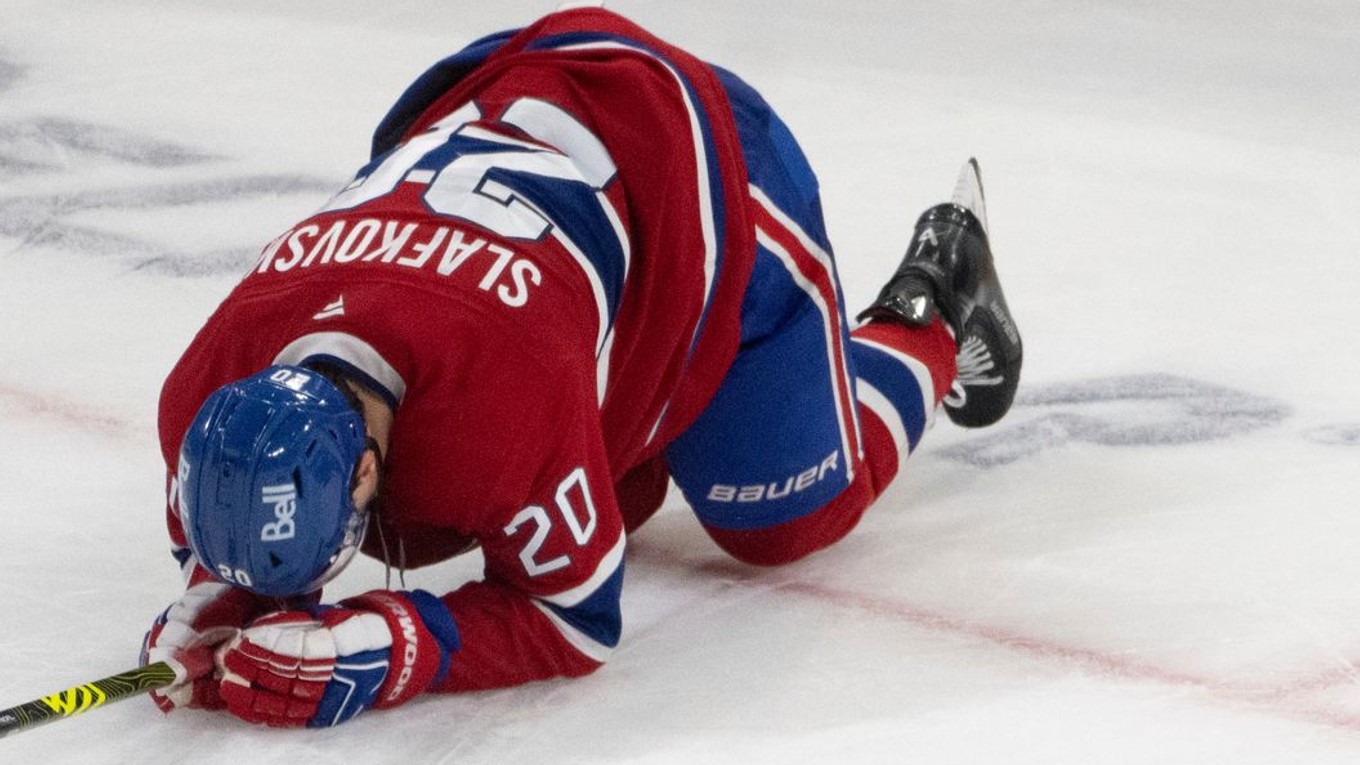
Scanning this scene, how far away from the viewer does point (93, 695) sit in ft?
7.27

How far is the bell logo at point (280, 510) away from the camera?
2.04 meters

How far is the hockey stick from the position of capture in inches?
85.4

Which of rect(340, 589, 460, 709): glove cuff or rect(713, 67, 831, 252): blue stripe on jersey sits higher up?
rect(713, 67, 831, 252): blue stripe on jersey

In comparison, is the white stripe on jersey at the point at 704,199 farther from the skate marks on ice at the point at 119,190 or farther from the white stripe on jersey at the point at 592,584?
the skate marks on ice at the point at 119,190

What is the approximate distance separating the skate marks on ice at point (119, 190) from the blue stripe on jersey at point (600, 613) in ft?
6.10

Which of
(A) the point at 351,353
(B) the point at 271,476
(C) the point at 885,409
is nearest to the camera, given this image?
(B) the point at 271,476

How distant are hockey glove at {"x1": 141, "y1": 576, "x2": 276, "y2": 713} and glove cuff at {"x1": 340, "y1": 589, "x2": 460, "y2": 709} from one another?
0.41 feet

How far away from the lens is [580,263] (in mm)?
2355

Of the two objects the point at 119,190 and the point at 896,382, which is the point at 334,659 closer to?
the point at 896,382

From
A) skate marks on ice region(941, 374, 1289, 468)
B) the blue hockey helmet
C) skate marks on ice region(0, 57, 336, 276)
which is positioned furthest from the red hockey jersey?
skate marks on ice region(0, 57, 336, 276)

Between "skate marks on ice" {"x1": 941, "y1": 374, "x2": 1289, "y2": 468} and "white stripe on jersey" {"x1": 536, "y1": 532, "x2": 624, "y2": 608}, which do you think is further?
"skate marks on ice" {"x1": 941, "y1": 374, "x2": 1289, "y2": 468}

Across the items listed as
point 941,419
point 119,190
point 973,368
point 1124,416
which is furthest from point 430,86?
point 119,190

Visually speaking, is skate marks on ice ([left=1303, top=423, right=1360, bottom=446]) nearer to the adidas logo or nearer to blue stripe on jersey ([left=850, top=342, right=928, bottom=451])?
blue stripe on jersey ([left=850, top=342, right=928, bottom=451])

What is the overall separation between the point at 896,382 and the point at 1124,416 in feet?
1.87
